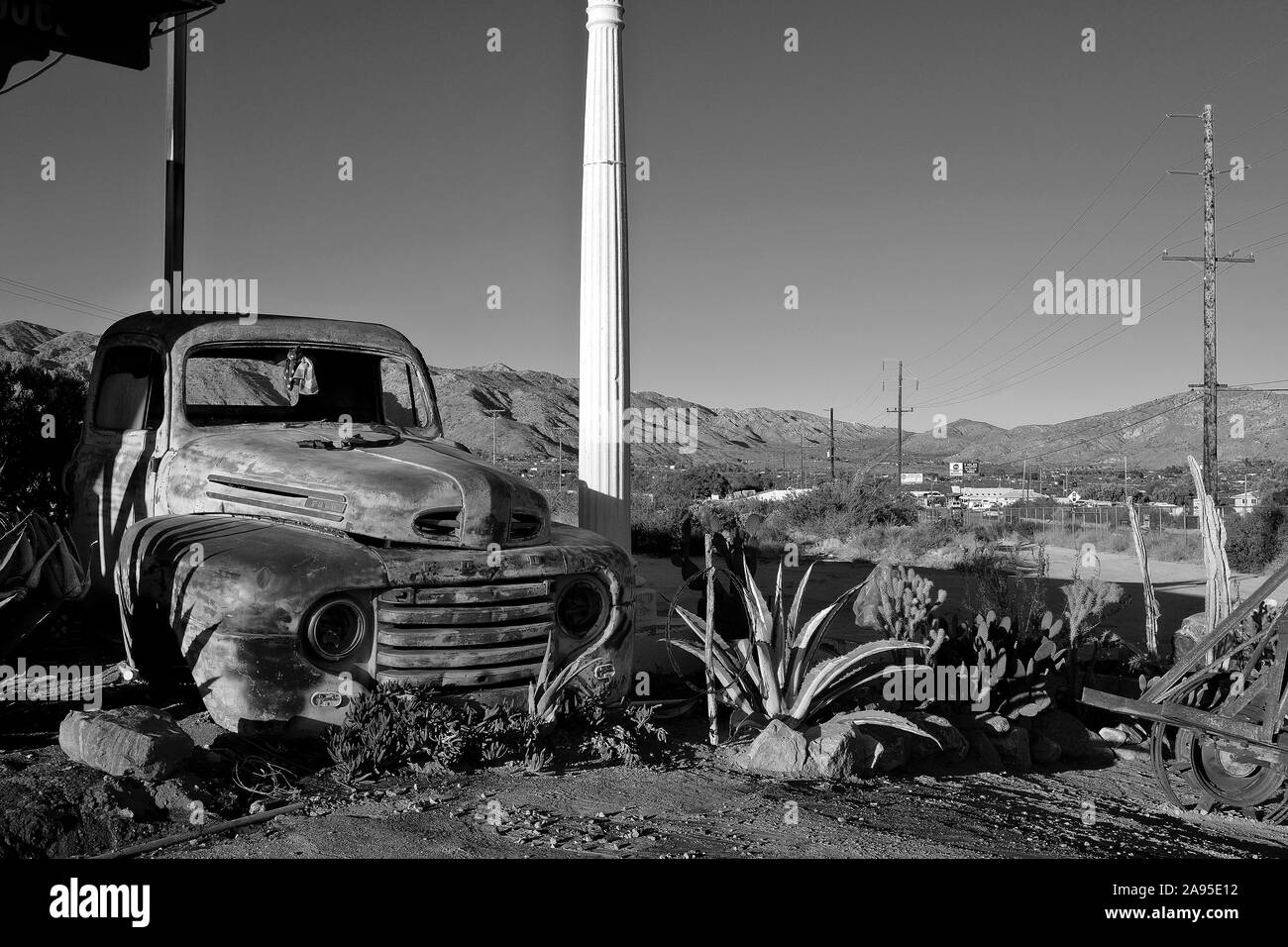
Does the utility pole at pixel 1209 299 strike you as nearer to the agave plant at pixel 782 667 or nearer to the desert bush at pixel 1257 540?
the desert bush at pixel 1257 540

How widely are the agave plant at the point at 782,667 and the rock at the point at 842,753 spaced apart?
44 cm

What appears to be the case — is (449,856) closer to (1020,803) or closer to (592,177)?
(1020,803)

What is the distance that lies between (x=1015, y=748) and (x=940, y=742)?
2.10 feet

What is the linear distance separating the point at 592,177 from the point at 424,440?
2.11m

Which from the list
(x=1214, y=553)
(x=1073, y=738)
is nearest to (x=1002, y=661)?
(x=1073, y=738)

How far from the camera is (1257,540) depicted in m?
24.9

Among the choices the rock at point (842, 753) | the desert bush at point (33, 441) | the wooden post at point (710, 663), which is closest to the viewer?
the rock at point (842, 753)

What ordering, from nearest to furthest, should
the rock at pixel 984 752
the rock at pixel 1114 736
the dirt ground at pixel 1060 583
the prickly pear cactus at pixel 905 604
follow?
the rock at pixel 984 752 < the rock at pixel 1114 736 < the prickly pear cactus at pixel 905 604 < the dirt ground at pixel 1060 583

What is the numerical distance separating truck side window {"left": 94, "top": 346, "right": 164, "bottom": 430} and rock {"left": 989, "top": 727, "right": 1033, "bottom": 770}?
5.40 metres

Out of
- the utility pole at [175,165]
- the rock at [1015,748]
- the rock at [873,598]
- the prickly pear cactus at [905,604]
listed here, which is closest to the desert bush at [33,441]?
the utility pole at [175,165]

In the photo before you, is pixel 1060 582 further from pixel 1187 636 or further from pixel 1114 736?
pixel 1114 736

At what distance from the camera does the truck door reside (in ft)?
20.8

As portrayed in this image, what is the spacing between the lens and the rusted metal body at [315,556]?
14.6ft

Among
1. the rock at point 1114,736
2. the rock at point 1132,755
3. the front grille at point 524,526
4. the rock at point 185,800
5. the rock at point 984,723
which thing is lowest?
the rock at point 1132,755
